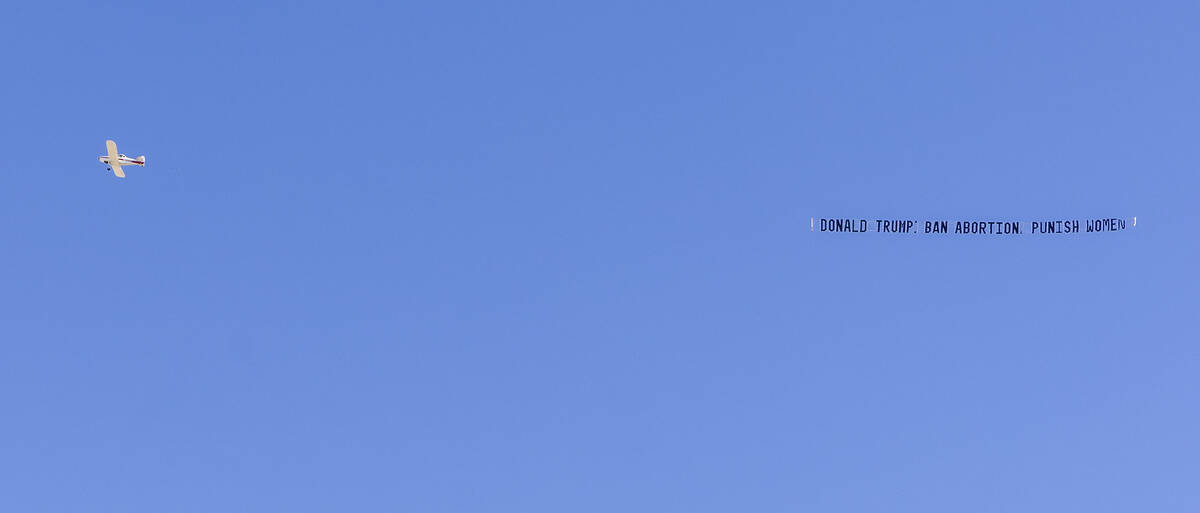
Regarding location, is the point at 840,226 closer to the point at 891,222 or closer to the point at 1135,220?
the point at 891,222

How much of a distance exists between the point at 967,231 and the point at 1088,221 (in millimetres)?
5150

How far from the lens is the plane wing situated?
57.6 m

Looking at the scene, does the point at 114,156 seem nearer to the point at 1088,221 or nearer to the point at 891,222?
the point at 891,222

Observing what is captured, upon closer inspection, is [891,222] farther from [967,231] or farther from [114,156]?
[114,156]

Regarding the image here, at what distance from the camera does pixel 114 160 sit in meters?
57.6

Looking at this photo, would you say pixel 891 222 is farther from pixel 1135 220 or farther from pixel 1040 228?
pixel 1135 220

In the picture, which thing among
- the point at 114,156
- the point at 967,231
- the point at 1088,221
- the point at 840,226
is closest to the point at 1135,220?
the point at 1088,221

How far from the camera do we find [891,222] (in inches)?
2398

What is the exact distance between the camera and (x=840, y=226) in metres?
61.0

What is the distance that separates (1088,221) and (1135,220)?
7.34 ft

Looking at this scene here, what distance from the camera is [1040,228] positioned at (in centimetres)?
6128

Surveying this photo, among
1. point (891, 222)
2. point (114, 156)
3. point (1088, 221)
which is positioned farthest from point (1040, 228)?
point (114, 156)

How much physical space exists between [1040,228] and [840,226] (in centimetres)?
884

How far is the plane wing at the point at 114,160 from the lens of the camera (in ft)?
189
